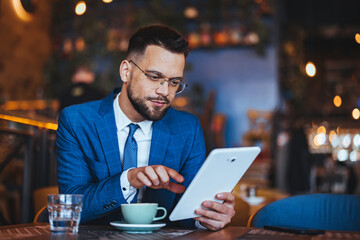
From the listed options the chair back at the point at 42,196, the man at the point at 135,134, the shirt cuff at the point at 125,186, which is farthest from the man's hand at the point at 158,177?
the chair back at the point at 42,196

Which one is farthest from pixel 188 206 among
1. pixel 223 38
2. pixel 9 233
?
pixel 223 38

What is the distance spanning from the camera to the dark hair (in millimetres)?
1805

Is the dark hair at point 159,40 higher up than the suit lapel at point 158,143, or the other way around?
the dark hair at point 159,40

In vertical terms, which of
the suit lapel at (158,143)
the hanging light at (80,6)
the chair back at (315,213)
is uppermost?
the hanging light at (80,6)

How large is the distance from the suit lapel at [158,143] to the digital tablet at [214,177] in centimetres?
48

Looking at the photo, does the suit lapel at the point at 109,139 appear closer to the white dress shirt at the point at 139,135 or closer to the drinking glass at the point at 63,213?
the white dress shirt at the point at 139,135

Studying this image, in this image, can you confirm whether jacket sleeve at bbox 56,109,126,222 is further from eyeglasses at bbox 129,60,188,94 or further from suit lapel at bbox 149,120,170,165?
eyeglasses at bbox 129,60,188,94

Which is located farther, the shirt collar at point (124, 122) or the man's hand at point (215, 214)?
the shirt collar at point (124, 122)


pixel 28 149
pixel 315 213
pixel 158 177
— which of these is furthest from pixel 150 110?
pixel 28 149

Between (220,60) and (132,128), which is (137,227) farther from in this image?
(220,60)

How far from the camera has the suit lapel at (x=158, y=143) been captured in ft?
6.04

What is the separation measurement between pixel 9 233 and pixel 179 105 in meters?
8.11

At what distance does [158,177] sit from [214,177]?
0.54ft

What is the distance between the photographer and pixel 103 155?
176cm
